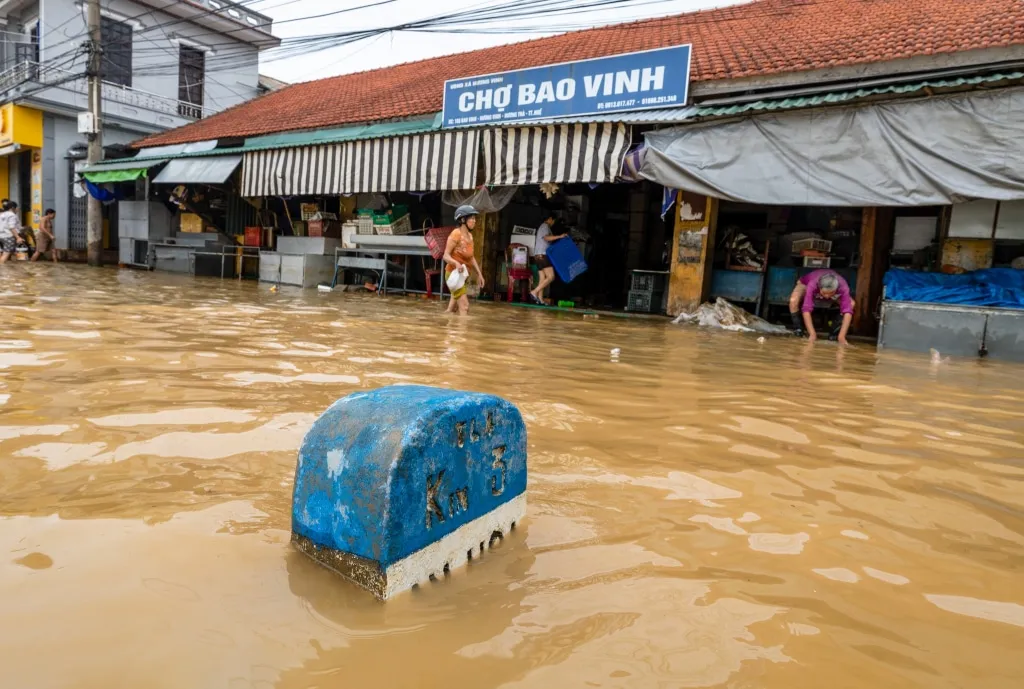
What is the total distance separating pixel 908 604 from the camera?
168 centimetres

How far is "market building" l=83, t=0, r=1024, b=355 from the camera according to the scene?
7766 millimetres

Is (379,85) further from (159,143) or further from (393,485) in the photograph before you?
(393,485)

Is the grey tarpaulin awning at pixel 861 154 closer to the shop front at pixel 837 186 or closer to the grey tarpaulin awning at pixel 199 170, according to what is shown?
the shop front at pixel 837 186

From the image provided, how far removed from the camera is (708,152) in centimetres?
915

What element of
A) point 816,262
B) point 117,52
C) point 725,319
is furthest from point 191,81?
point 816,262

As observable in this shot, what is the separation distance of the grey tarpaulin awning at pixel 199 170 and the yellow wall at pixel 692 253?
1048 cm

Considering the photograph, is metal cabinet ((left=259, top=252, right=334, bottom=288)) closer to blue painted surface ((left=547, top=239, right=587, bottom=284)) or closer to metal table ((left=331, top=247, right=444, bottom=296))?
metal table ((left=331, top=247, right=444, bottom=296))

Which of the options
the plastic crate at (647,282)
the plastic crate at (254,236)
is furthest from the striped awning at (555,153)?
the plastic crate at (254,236)

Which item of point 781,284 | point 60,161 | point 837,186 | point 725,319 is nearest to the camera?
point 837,186

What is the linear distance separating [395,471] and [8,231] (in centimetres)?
1879

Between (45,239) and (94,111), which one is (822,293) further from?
(45,239)

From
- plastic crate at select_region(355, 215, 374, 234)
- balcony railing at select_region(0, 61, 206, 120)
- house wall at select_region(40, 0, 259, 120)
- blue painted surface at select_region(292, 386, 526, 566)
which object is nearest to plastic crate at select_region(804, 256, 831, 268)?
plastic crate at select_region(355, 215, 374, 234)

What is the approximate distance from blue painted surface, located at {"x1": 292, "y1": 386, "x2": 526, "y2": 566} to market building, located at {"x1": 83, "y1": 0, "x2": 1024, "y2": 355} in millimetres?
7899

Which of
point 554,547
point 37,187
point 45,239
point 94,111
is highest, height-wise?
point 94,111
